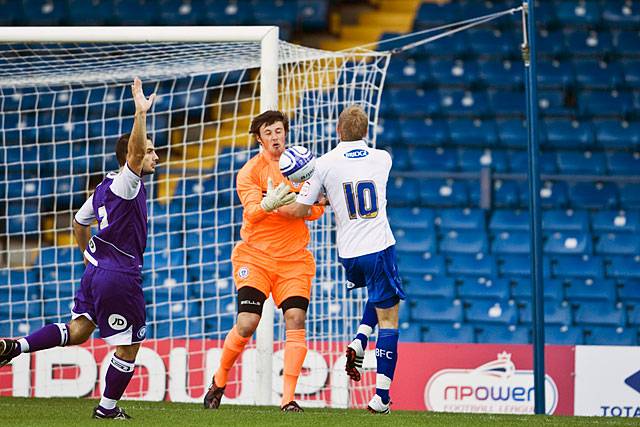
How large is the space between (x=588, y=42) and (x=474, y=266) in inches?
143

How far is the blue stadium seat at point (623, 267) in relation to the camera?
37.9 ft

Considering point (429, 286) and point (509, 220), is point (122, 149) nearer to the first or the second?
point (429, 286)

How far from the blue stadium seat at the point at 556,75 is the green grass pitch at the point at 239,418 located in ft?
21.8

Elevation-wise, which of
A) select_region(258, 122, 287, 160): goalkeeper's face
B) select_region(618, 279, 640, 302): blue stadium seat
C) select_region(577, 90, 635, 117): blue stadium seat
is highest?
select_region(577, 90, 635, 117): blue stadium seat

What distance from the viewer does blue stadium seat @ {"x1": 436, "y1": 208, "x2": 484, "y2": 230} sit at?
12.0m

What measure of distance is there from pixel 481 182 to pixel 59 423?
269 inches

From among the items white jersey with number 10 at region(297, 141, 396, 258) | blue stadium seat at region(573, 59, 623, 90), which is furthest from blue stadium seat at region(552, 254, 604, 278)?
white jersey with number 10 at region(297, 141, 396, 258)

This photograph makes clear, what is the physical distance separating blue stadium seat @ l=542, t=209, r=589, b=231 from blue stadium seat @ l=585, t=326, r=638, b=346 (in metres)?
1.42

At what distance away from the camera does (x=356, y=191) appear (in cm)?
681

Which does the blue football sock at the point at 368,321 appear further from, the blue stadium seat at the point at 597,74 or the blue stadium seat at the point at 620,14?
the blue stadium seat at the point at 620,14

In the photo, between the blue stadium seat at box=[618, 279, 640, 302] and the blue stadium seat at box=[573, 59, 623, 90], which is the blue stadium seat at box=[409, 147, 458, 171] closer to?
the blue stadium seat at box=[573, 59, 623, 90]

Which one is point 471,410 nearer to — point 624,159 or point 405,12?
point 624,159

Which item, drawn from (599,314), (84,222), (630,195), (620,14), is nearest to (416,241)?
(599,314)

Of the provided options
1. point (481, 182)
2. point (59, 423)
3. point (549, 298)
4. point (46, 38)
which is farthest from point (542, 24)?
Answer: point (59, 423)
